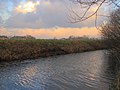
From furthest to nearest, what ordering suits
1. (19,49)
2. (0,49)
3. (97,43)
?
1. (97,43)
2. (19,49)
3. (0,49)

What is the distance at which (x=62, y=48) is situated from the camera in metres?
63.9

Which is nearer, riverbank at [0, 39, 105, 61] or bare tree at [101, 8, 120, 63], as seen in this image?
bare tree at [101, 8, 120, 63]

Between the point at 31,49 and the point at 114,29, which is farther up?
the point at 114,29

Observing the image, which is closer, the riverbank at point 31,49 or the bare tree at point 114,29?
the bare tree at point 114,29


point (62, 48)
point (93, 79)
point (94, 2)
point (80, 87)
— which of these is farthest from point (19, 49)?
point (94, 2)

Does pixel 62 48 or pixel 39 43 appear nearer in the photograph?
pixel 39 43

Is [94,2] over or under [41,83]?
over

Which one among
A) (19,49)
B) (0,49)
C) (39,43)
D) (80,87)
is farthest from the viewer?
(39,43)

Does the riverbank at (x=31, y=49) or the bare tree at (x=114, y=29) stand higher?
the bare tree at (x=114, y=29)

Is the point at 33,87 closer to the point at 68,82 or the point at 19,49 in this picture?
the point at 68,82

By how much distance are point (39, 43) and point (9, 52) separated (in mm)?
14722

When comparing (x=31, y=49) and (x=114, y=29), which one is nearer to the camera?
(x=114, y=29)

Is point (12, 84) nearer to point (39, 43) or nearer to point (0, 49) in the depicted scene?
point (0, 49)

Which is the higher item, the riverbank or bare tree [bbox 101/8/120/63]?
bare tree [bbox 101/8/120/63]
